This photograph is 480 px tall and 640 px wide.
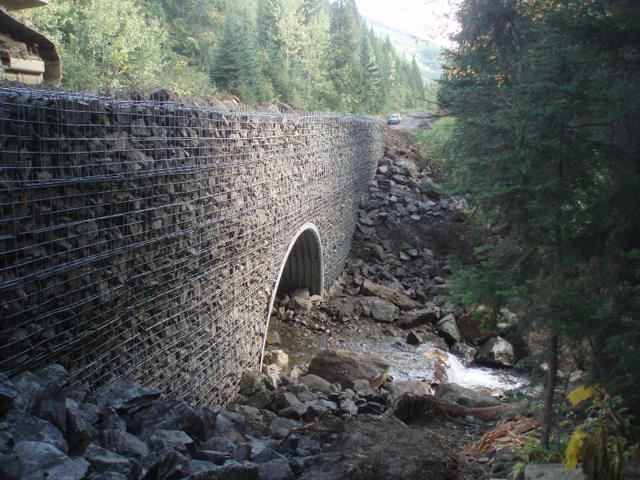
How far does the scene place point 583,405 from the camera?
4344 millimetres

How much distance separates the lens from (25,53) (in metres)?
8.20

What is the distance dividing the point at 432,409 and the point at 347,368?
1.79m

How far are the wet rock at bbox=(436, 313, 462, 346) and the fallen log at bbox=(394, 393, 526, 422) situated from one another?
4514mm

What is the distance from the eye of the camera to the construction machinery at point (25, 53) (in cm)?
789

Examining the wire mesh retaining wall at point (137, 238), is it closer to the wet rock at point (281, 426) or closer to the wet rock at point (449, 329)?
the wet rock at point (281, 426)

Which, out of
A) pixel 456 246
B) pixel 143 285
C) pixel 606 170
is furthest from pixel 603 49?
pixel 456 246

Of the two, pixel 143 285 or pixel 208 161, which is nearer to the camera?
pixel 143 285

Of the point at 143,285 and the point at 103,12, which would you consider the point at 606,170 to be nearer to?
the point at 143,285

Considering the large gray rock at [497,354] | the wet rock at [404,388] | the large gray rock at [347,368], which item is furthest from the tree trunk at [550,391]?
the large gray rock at [497,354]

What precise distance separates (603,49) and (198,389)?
4.67 meters

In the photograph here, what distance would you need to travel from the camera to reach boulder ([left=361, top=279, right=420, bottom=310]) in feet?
41.1

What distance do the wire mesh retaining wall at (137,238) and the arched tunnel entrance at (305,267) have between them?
3260mm

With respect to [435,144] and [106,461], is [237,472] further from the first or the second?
[435,144]

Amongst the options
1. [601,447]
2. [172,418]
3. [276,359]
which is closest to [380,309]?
[276,359]
